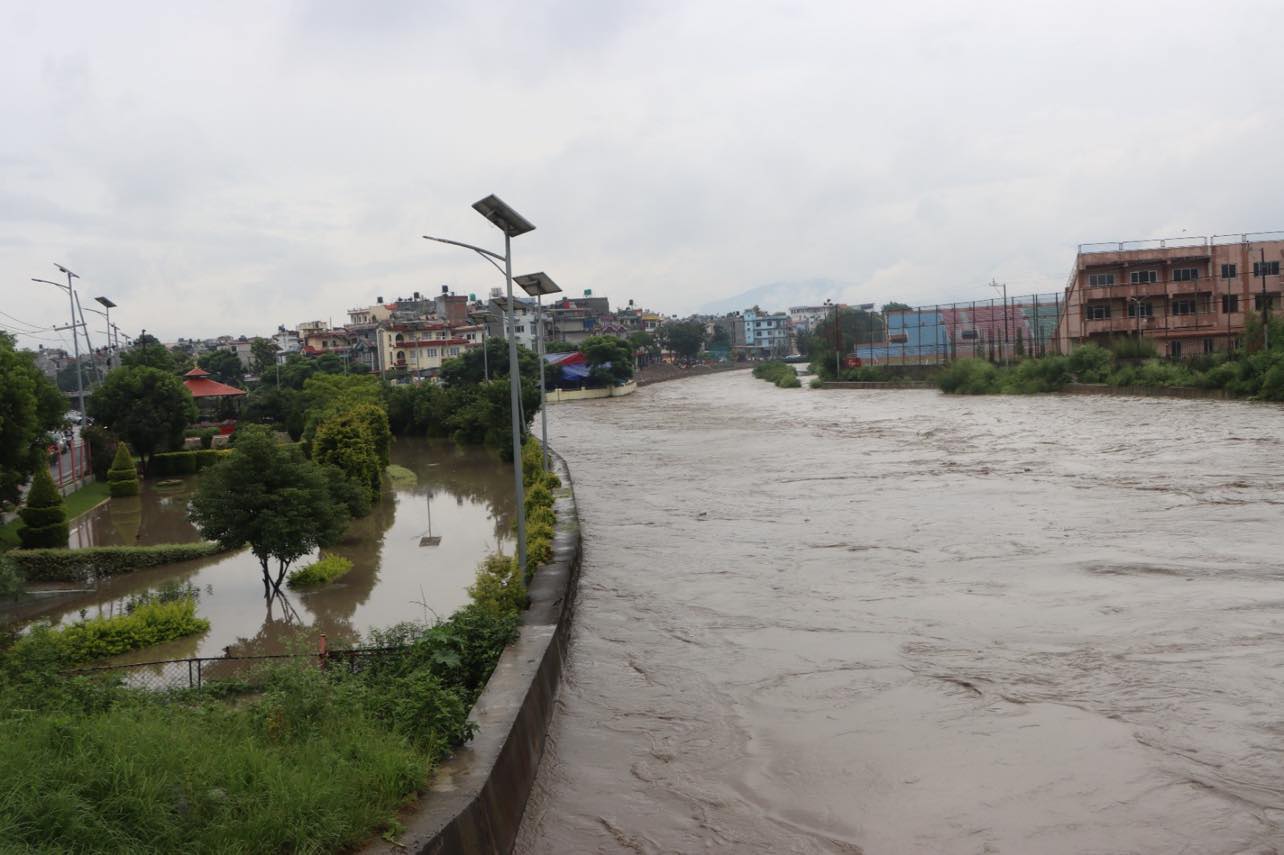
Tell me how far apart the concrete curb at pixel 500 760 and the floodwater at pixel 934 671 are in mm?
300

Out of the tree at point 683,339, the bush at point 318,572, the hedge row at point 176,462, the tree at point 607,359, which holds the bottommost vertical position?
the bush at point 318,572

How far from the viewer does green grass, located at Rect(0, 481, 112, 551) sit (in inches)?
839

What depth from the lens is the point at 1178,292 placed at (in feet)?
165

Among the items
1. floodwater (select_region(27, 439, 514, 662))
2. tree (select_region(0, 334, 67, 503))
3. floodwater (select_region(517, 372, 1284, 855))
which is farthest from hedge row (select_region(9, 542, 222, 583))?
floodwater (select_region(517, 372, 1284, 855))

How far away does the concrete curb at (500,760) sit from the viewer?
5020mm

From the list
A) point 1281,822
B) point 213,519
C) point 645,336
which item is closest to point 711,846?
point 1281,822

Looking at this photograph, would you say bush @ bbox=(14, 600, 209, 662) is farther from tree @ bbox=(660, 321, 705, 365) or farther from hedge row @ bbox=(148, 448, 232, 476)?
tree @ bbox=(660, 321, 705, 365)

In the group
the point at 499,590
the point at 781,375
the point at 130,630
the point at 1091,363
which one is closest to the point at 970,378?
the point at 1091,363

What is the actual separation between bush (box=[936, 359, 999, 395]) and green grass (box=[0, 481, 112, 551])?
39.5 m

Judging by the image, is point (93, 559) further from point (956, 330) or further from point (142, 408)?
point (956, 330)

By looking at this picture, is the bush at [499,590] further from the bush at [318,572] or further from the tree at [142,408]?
the tree at [142,408]

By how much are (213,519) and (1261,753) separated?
14096 millimetres

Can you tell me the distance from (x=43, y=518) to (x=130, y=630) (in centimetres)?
840

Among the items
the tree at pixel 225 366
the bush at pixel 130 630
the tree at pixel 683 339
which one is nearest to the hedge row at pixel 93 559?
the bush at pixel 130 630
